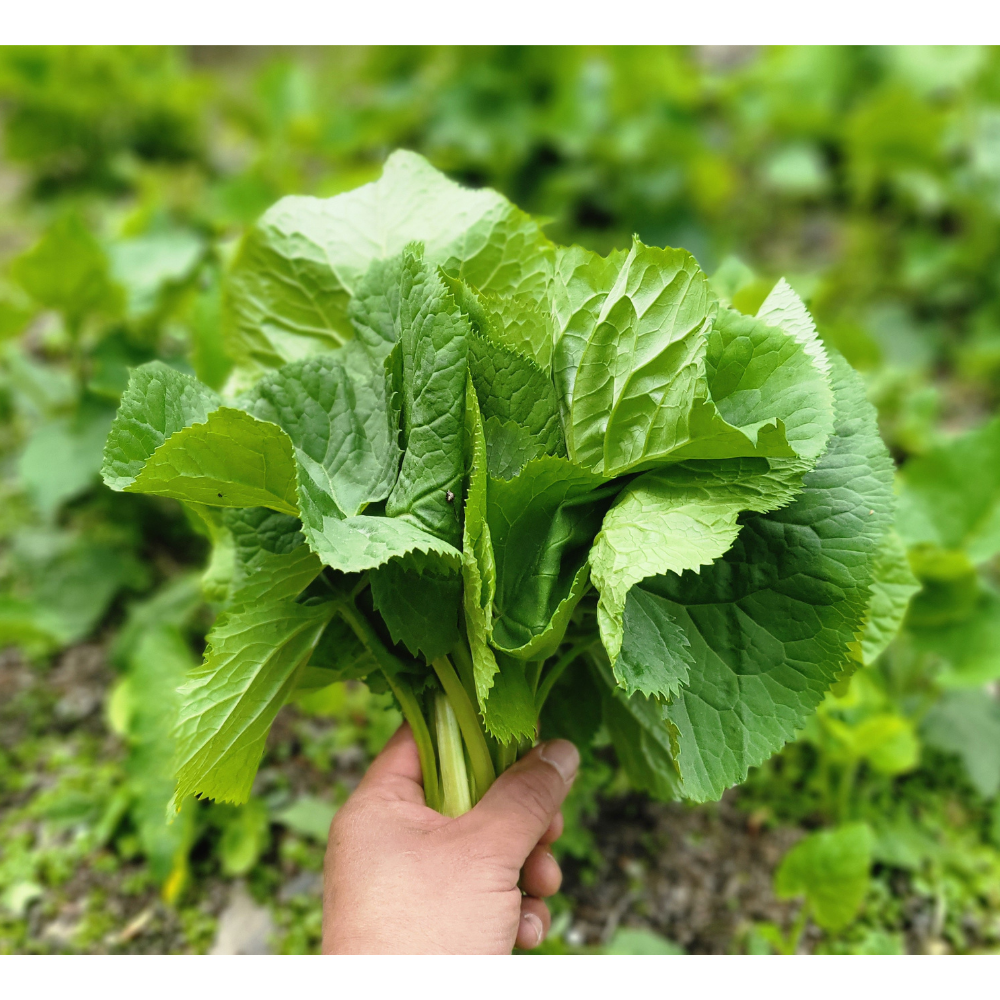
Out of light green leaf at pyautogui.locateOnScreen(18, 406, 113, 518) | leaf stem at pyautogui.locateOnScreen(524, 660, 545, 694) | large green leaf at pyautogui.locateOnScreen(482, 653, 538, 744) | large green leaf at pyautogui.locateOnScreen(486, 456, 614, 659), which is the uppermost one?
large green leaf at pyautogui.locateOnScreen(486, 456, 614, 659)

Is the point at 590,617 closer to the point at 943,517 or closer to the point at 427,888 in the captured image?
the point at 427,888

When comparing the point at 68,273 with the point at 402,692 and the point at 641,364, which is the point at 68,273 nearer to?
the point at 402,692

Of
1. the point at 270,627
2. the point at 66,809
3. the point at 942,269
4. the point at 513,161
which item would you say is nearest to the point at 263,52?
the point at 513,161

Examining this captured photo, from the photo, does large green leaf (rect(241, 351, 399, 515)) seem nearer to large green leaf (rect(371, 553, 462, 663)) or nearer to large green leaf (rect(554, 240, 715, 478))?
large green leaf (rect(371, 553, 462, 663))

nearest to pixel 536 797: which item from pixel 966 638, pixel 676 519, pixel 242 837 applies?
pixel 676 519

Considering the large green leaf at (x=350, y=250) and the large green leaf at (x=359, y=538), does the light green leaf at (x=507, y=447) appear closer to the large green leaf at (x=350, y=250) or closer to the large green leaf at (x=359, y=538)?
the large green leaf at (x=359, y=538)

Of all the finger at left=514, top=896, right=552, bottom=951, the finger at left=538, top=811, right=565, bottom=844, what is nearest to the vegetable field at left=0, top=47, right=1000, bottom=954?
the finger at left=538, top=811, right=565, bottom=844

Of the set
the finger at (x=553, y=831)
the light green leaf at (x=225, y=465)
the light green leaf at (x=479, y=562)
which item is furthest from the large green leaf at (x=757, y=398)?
the finger at (x=553, y=831)
